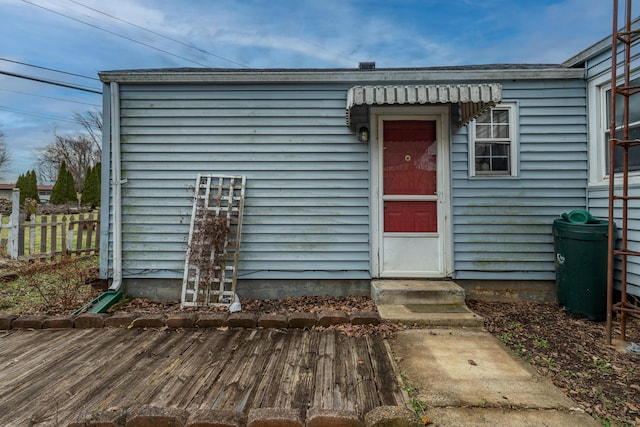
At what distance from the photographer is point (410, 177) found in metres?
4.24

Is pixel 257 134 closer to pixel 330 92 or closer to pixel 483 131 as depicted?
pixel 330 92

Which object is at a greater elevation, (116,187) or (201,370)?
(116,187)

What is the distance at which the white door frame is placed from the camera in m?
4.17

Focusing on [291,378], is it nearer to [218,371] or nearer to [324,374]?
[324,374]

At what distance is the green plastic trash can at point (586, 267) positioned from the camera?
3.53 m

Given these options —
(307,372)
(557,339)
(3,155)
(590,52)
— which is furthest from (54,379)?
(3,155)

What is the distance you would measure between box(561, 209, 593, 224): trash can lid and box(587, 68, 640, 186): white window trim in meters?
0.53

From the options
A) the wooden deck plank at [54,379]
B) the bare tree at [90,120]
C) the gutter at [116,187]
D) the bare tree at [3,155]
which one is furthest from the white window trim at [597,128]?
the bare tree at [3,155]

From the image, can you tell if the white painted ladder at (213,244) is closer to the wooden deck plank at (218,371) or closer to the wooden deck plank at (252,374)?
the wooden deck plank at (218,371)

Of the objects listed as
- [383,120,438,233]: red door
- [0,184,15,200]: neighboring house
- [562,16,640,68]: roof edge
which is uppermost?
[0,184,15,200]: neighboring house

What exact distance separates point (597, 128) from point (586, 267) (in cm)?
181

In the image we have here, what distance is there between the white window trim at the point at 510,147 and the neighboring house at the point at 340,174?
1 cm

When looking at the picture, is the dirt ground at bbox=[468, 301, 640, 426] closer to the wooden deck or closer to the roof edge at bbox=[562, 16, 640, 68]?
the wooden deck

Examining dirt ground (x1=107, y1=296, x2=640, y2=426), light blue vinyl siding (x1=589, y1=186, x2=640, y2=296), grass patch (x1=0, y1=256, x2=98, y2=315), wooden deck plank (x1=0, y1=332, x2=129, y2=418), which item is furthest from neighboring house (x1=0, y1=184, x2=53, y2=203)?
light blue vinyl siding (x1=589, y1=186, x2=640, y2=296)
